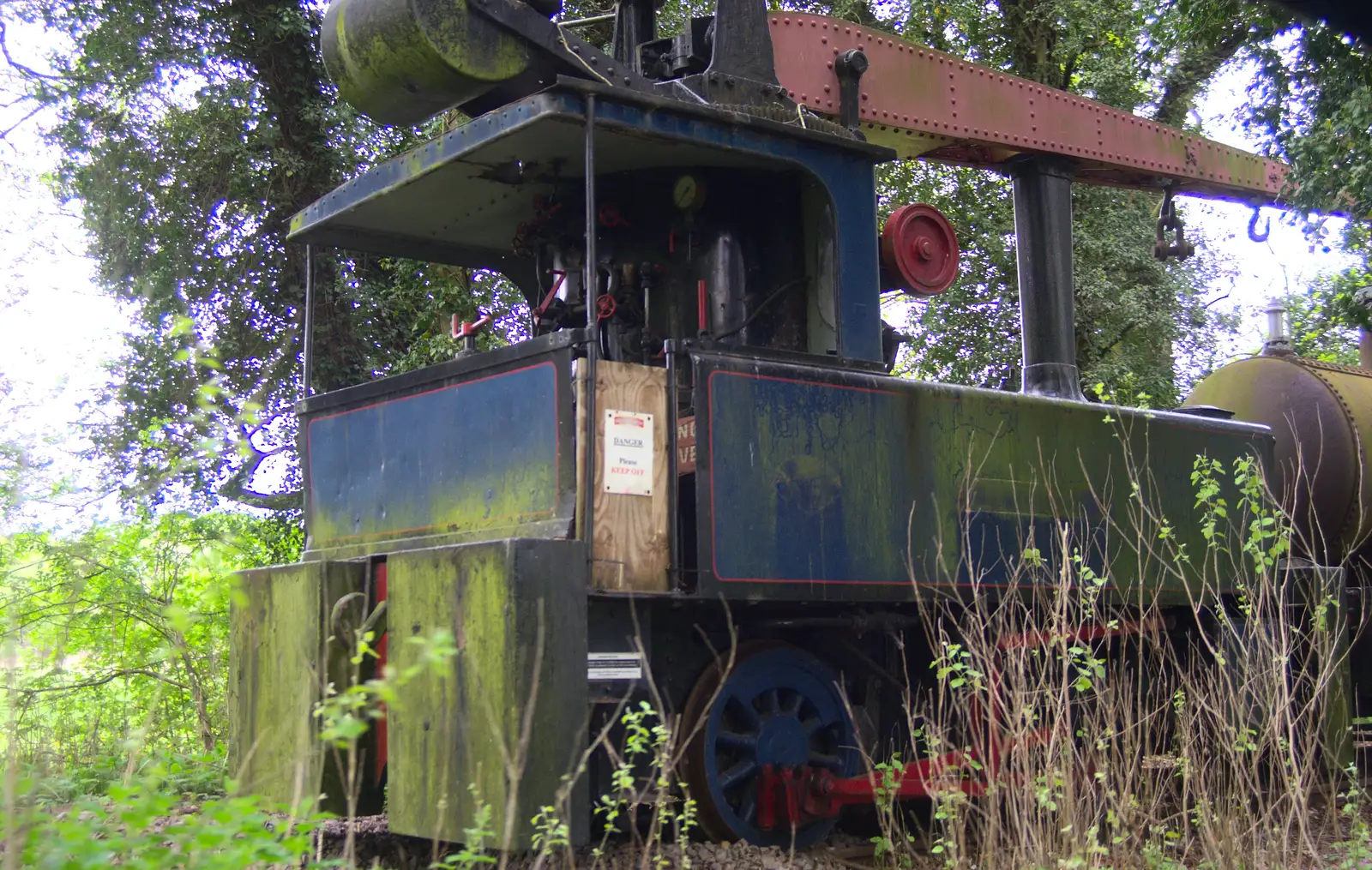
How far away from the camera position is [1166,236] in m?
8.16

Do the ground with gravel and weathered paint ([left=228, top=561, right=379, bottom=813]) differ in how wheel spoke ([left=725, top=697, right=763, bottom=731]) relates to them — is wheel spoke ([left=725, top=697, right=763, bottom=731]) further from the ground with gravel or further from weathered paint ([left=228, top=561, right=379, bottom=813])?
weathered paint ([left=228, top=561, right=379, bottom=813])

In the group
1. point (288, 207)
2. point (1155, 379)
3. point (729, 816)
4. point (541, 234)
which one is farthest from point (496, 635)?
point (1155, 379)

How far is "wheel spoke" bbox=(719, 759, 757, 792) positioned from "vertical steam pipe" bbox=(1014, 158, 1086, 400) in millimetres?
2980

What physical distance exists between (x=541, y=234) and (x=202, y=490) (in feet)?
21.7

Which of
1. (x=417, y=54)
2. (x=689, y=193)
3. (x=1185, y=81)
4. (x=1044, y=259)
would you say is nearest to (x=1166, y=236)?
(x=1044, y=259)

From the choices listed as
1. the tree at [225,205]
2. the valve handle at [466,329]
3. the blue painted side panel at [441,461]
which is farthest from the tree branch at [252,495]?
the valve handle at [466,329]

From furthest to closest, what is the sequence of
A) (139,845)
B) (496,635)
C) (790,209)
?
(790,209)
(496,635)
(139,845)

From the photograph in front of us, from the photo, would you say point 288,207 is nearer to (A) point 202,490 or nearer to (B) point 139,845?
(A) point 202,490

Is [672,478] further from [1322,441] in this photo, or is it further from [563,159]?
[1322,441]

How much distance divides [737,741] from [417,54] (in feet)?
9.26

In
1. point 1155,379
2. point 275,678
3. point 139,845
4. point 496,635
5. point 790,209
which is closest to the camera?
point 139,845

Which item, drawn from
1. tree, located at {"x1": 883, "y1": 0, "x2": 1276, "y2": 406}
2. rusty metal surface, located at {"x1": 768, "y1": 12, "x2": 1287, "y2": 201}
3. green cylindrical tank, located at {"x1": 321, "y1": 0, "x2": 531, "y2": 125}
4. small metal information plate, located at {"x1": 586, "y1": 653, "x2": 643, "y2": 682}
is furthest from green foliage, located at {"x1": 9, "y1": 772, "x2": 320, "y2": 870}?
tree, located at {"x1": 883, "y1": 0, "x2": 1276, "y2": 406}

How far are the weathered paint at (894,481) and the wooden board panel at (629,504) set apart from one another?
0.52 feet

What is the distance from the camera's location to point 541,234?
5.96 meters
